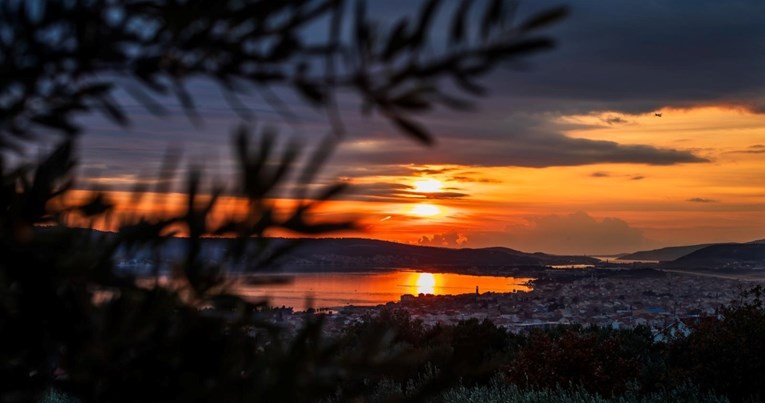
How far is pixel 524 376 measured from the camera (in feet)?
41.4

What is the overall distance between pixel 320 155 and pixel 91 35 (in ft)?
2.28

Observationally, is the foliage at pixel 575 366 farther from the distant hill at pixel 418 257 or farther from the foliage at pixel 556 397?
the distant hill at pixel 418 257

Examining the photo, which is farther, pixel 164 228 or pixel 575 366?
pixel 575 366

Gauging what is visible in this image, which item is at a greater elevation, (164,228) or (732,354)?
(164,228)

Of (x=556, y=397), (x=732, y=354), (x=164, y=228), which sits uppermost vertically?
(x=164, y=228)

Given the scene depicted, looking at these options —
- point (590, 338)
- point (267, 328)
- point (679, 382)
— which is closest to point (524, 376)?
point (590, 338)

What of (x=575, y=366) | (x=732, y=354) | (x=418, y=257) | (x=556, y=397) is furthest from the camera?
(x=418, y=257)

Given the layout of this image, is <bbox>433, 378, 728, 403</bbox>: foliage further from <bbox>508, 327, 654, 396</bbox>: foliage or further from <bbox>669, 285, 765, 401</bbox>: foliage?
<bbox>508, 327, 654, 396</bbox>: foliage

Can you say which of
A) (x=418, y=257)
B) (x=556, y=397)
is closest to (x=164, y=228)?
(x=556, y=397)

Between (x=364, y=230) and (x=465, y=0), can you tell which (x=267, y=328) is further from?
(x=465, y=0)

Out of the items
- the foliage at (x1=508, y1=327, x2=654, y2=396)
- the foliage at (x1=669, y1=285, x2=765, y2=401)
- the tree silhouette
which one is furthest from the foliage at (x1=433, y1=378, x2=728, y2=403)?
the tree silhouette

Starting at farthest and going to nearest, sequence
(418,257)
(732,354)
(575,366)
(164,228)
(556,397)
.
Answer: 1. (418,257)
2. (575,366)
3. (732,354)
4. (556,397)
5. (164,228)

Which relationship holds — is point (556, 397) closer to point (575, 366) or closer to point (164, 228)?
point (575, 366)

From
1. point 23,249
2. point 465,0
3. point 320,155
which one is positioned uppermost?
point 465,0
